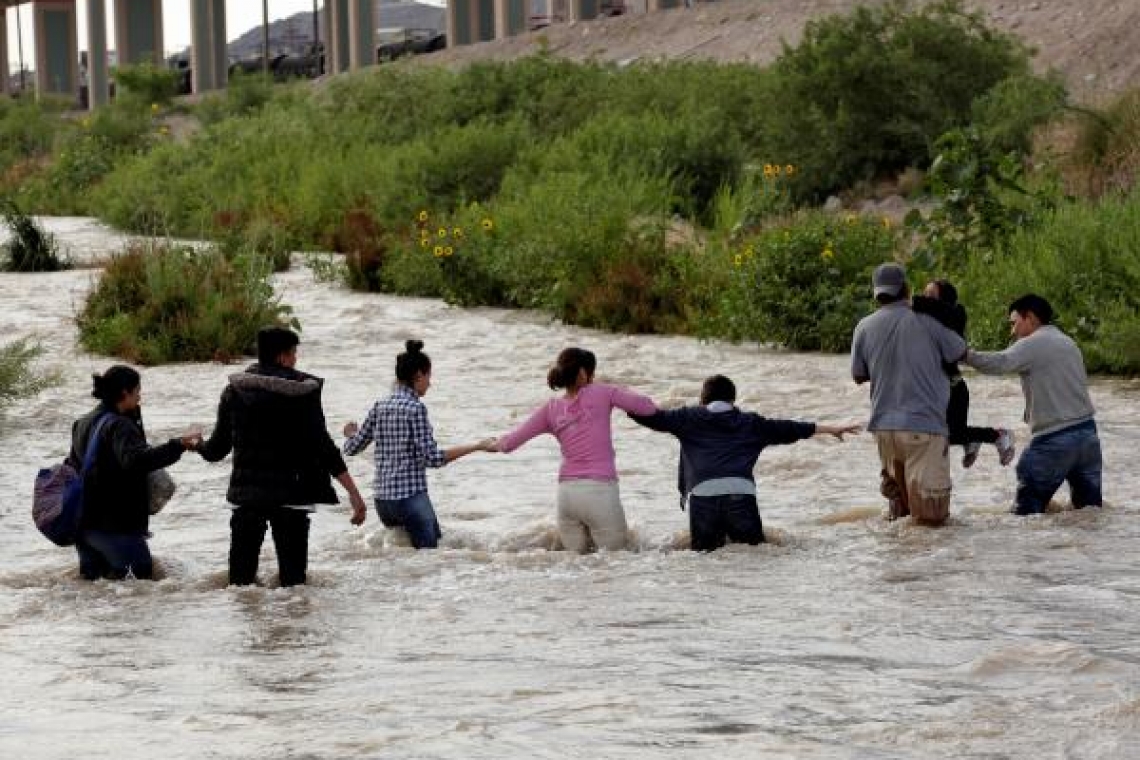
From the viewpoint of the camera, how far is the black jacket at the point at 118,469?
10164mm

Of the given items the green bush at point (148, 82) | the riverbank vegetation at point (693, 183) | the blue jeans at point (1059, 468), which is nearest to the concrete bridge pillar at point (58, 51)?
the green bush at point (148, 82)

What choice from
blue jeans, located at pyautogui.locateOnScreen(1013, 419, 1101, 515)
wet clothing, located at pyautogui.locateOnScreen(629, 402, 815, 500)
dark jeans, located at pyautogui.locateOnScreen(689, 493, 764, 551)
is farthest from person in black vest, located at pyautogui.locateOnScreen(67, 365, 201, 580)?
blue jeans, located at pyautogui.locateOnScreen(1013, 419, 1101, 515)

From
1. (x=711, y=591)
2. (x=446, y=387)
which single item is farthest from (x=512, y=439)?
(x=446, y=387)

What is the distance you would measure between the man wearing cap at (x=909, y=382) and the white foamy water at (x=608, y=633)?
0.37 metres

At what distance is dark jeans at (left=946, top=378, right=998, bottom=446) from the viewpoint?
11.9 metres

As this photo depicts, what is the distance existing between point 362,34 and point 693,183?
115 ft

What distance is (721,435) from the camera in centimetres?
1114

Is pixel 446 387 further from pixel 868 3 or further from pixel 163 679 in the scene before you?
pixel 868 3

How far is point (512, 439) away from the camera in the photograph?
11242mm

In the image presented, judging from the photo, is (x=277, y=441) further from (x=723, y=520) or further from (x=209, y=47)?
(x=209, y=47)

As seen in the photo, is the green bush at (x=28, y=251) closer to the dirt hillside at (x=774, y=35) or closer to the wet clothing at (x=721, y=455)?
the dirt hillside at (x=774, y=35)

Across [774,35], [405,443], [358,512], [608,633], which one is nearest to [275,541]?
[358,512]

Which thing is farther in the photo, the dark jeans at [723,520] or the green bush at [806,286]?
the green bush at [806,286]

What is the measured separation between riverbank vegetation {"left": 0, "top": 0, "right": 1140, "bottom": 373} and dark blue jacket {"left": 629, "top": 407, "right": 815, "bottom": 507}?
711 cm
